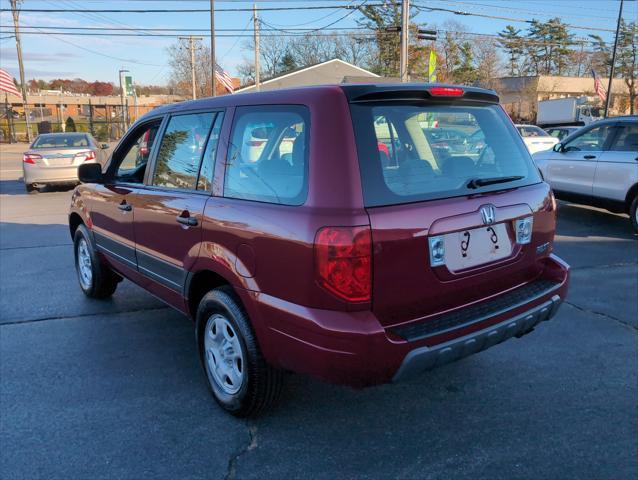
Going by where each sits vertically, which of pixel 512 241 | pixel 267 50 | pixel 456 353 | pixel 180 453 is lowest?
pixel 180 453

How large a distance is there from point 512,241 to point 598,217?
767cm

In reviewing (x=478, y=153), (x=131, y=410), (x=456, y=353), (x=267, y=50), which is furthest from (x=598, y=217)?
(x=267, y=50)

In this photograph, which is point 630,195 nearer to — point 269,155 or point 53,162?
point 269,155

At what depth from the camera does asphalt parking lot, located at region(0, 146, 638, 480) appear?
8.82 feet

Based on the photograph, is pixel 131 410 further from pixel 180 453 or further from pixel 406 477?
pixel 406 477

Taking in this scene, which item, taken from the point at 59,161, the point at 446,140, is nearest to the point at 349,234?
the point at 446,140

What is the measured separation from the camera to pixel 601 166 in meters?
8.45

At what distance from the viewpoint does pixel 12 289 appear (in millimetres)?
5586

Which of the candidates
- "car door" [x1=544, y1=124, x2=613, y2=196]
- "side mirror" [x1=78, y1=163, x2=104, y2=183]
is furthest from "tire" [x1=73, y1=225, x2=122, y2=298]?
"car door" [x1=544, y1=124, x2=613, y2=196]

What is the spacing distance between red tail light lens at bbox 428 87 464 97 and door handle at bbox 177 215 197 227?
5.02ft

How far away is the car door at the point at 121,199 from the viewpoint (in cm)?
407

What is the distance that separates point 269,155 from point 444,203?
3.14ft

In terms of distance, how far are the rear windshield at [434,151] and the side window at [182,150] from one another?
3.97ft

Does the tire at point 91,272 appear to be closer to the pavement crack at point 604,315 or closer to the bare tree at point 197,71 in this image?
the pavement crack at point 604,315
